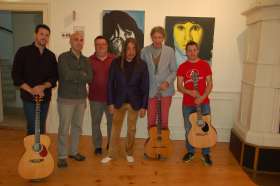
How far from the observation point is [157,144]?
11.1 ft

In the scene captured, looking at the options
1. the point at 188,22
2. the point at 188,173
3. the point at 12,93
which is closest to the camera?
the point at 188,173

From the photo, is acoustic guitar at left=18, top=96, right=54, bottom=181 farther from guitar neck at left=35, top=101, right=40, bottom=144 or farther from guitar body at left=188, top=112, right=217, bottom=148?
guitar body at left=188, top=112, right=217, bottom=148

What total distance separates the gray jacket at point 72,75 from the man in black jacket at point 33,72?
135 millimetres

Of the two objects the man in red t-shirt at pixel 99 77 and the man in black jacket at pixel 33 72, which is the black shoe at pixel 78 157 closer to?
the man in red t-shirt at pixel 99 77

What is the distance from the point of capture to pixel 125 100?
125 inches

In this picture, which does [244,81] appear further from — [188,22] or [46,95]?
[46,95]

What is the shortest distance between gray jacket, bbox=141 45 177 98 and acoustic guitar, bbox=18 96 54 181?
134 centimetres

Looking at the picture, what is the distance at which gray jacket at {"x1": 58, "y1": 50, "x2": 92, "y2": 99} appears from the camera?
2914 millimetres

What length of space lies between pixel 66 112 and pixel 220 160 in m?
2.07

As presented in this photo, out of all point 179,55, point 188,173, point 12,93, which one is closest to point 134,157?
point 188,173

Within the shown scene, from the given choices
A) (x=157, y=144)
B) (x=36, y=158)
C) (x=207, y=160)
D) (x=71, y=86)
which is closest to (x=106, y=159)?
(x=157, y=144)

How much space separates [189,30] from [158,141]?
5.90 feet

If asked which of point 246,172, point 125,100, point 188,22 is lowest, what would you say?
point 246,172

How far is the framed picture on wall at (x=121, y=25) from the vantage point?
4.15 metres
